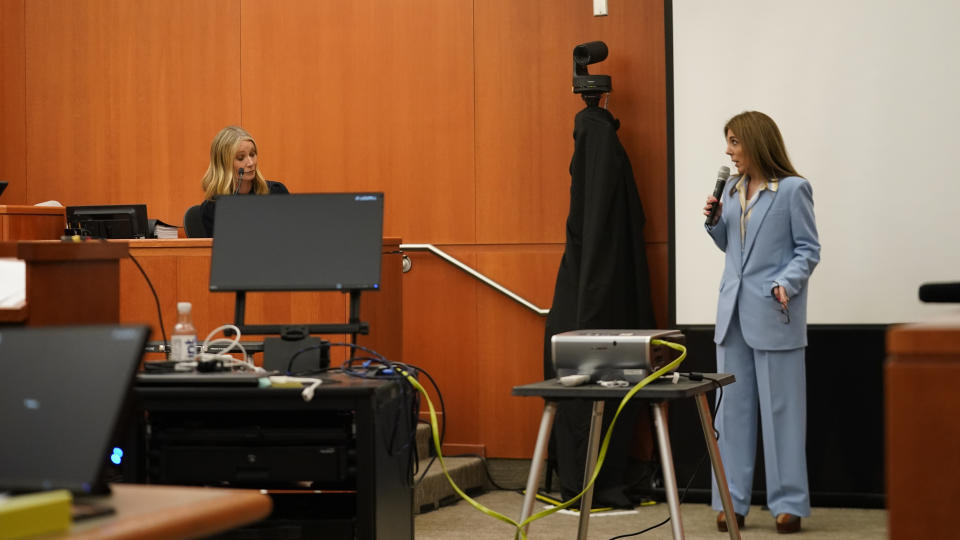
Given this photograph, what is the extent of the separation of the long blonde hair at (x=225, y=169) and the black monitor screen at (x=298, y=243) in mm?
1557

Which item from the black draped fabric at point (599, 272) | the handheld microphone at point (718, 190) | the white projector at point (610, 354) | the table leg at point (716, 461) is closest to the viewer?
the white projector at point (610, 354)

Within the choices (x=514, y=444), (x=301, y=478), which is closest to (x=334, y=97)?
(x=514, y=444)

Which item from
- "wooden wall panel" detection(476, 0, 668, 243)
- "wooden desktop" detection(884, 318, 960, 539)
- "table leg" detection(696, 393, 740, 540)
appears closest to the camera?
"wooden desktop" detection(884, 318, 960, 539)

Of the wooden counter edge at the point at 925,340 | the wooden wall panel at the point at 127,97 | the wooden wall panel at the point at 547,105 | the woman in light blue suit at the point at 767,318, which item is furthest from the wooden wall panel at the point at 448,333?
the wooden counter edge at the point at 925,340

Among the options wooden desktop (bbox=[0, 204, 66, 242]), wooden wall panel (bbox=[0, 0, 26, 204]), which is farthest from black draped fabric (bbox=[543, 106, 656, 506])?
wooden wall panel (bbox=[0, 0, 26, 204])

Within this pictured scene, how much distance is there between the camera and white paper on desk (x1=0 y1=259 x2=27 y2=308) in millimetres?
2781

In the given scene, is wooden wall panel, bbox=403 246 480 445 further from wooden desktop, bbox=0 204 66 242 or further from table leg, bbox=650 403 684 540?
table leg, bbox=650 403 684 540

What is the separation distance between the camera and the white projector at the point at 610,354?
122 inches

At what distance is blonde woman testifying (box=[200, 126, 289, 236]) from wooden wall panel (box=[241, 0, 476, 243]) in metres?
1.08

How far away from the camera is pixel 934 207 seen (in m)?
4.84

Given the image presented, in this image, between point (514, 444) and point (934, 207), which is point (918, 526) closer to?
point (934, 207)

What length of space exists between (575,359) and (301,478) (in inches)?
33.0

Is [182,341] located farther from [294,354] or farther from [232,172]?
[232,172]

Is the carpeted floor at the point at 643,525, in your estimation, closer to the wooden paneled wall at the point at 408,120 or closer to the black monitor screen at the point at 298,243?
the wooden paneled wall at the point at 408,120
